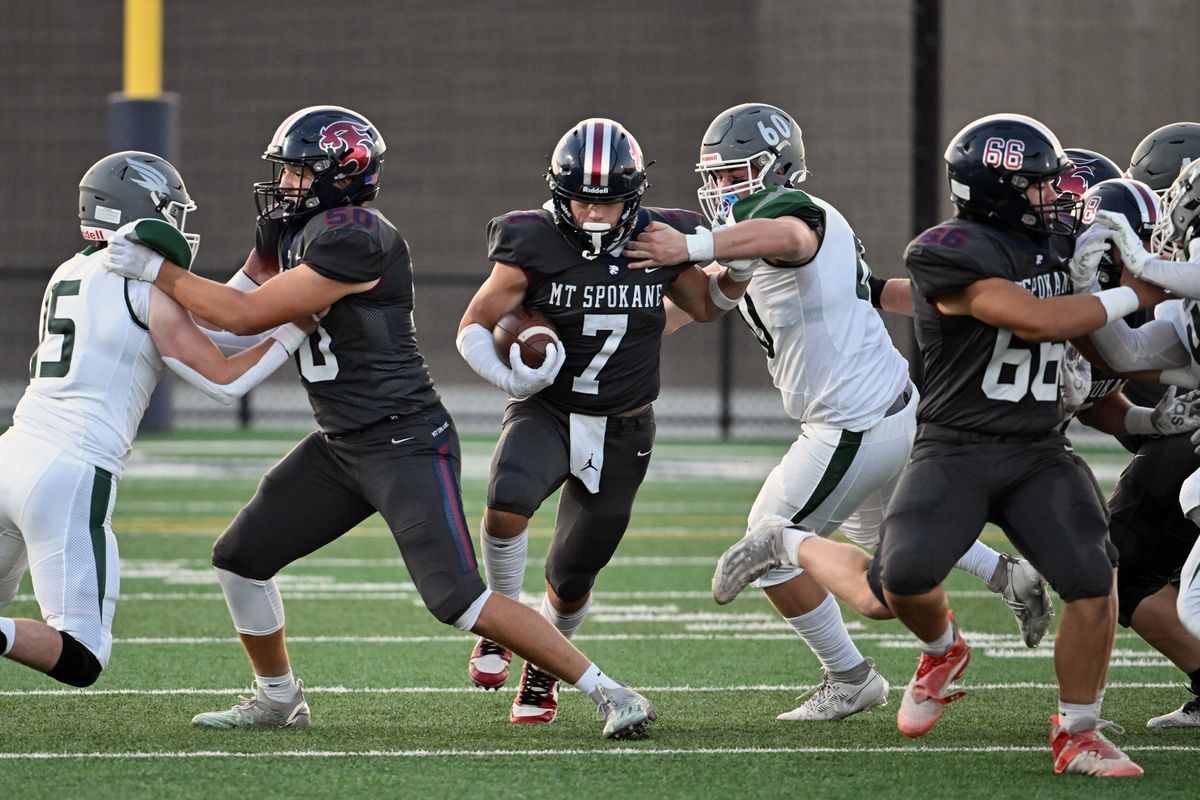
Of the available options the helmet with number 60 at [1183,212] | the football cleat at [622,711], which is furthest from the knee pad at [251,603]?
the helmet with number 60 at [1183,212]

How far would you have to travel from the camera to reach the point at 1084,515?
4133mm

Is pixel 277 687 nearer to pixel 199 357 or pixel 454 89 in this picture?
pixel 199 357

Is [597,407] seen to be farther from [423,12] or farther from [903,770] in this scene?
[423,12]

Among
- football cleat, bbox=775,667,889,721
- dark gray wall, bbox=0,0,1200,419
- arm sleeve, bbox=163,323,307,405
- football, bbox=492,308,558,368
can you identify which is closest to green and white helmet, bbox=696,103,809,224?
football, bbox=492,308,558,368

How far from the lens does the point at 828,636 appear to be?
4.95 metres

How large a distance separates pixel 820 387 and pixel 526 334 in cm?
93

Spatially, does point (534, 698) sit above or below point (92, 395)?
below

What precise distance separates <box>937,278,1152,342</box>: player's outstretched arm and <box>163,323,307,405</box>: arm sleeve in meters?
1.81

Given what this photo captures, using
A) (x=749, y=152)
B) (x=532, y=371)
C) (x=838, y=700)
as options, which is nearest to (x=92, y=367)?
(x=532, y=371)

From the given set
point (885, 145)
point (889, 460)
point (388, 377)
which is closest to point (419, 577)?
point (388, 377)

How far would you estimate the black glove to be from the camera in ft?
15.6

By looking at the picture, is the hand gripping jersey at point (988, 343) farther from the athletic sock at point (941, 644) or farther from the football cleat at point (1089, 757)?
the football cleat at point (1089, 757)

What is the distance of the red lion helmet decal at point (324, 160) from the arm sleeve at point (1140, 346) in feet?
6.73

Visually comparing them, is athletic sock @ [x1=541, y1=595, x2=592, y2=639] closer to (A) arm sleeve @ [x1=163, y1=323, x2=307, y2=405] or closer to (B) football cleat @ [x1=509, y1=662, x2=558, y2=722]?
(B) football cleat @ [x1=509, y1=662, x2=558, y2=722]
